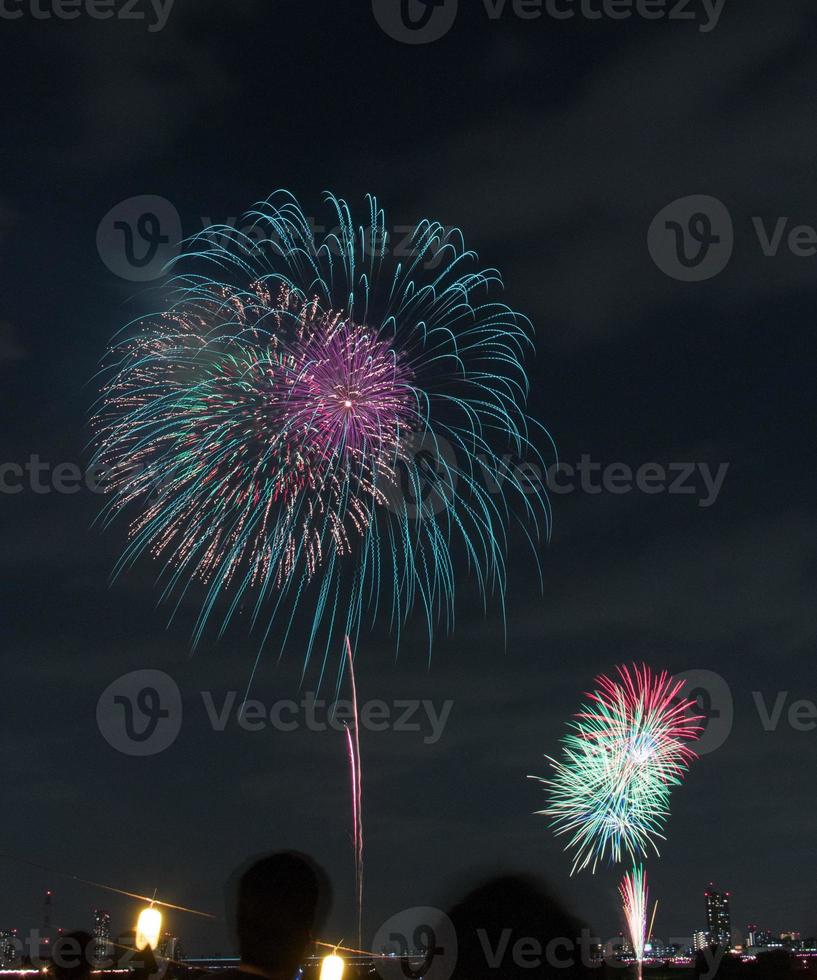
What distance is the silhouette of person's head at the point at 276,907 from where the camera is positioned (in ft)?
16.8

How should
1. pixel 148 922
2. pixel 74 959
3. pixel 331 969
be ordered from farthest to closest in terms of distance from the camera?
pixel 148 922 → pixel 331 969 → pixel 74 959

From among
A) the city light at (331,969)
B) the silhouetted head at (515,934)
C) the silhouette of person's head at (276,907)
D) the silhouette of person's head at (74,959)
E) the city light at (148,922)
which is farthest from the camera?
the city light at (148,922)

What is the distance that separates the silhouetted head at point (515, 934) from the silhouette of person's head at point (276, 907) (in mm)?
1359

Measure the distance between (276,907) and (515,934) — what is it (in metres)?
1.64

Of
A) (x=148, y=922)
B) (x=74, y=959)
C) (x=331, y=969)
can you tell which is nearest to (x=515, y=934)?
(x=331, y=969)

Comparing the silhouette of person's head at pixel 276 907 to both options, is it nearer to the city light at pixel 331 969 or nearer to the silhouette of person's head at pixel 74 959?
the silhouette of person's head at pixel 74 959

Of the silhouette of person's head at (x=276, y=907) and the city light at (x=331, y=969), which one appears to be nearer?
the silhouette of person's head at (x=276, y=907)

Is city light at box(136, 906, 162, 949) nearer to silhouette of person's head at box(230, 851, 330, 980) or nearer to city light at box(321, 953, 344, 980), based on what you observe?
city light at box(321, 953, 344, 980)

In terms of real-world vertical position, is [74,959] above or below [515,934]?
above

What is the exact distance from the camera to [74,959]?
11.7 m

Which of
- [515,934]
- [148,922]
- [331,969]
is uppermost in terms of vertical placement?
[148,922]

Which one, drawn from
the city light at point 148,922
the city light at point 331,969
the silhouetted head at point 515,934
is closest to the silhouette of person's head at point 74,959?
the city light at point 331,969

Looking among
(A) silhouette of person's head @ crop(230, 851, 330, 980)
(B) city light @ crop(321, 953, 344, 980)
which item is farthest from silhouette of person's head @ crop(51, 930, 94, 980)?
(A) silhouette of person's head @ crop(230, 851, 330, 980)

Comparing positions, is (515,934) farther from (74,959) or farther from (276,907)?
(74,959)
